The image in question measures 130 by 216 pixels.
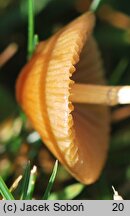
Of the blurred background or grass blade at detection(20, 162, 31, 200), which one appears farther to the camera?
the blurred background

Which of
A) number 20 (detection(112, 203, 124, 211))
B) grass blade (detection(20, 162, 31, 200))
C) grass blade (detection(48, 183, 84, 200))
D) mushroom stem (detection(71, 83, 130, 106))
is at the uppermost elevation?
grass blade (detection(20, 162, 31, 200))

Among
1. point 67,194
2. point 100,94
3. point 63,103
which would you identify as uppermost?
point 63,103

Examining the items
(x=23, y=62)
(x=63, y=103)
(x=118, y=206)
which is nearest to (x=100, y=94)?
(x=63, y=103)

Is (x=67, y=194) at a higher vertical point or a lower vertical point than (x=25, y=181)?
lower

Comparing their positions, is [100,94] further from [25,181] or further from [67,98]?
[25,181]

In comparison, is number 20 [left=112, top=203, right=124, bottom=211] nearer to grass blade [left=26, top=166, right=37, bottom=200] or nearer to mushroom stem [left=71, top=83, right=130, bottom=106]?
grass blade [left=26, top=166, right=37, bottom=200]

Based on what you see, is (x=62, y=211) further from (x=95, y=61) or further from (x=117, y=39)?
(x=117, y=39)

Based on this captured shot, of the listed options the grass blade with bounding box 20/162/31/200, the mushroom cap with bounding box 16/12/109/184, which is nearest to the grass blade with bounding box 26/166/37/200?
the grass blade with bounding box 20/162/31/200

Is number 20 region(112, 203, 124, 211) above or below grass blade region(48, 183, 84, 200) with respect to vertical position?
above
